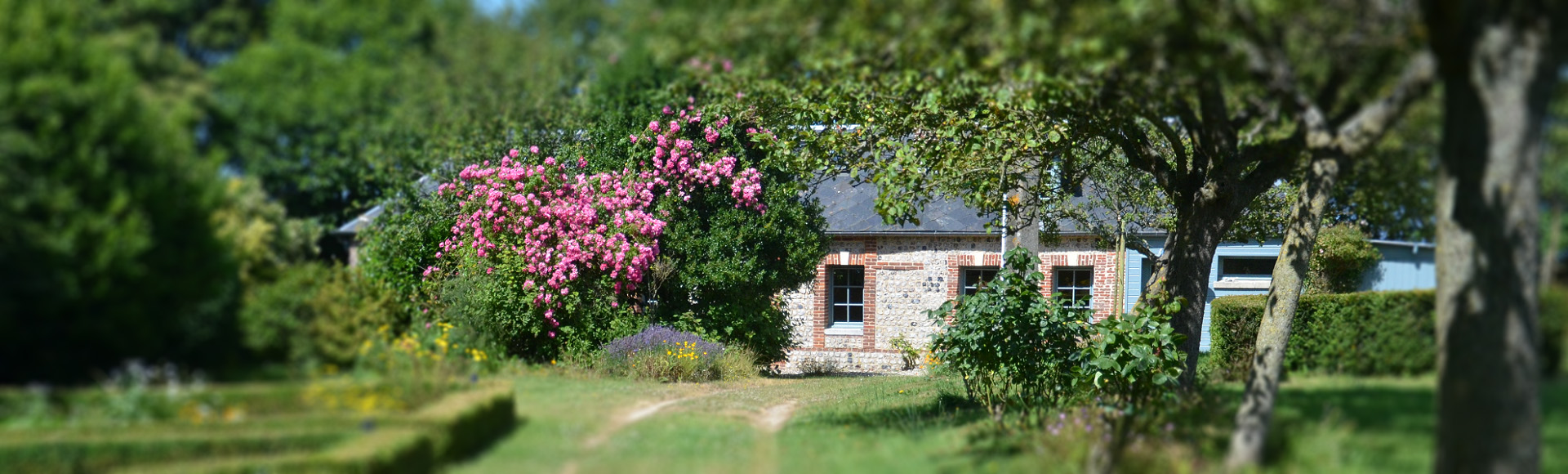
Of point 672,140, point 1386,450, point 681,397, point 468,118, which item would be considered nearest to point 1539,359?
point 1386,450

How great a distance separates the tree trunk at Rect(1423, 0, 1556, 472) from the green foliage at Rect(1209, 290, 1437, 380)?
4.12 feet

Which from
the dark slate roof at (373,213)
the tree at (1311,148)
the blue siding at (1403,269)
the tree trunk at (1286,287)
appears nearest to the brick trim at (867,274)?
the dark slate roof at (373,213)

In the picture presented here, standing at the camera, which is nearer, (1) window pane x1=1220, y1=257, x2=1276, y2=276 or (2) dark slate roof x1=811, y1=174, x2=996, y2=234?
(1) window pane x1=1220, y1=257, x2=1276, y2=276

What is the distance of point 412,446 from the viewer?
602cm

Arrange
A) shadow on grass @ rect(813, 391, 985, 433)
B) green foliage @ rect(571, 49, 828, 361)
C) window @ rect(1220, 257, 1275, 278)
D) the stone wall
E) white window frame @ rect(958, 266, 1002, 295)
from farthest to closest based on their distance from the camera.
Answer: white window frame @ rect(958, 266, 1002, 295), the stone wall, window @ rect(1220, 257, 1275, 278), green foliage @ rect(571, 49, 828, 361), shadow on grass @ rect(813, 391, 985, 433)

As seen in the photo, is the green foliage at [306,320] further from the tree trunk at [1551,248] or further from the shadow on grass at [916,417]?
the tree trunk at [1551,248]

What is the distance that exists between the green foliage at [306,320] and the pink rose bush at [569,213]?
17.4 ft

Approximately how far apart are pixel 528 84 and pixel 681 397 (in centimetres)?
455

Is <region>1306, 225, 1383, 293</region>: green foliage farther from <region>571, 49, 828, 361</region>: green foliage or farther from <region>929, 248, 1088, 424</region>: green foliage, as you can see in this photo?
<region>571, 49, 828, 361</region>: green foliage

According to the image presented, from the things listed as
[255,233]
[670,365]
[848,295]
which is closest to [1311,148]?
[255,233]

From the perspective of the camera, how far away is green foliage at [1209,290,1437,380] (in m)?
7.07

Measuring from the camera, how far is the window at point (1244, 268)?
1970cm

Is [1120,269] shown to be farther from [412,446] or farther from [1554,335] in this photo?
[412,446]

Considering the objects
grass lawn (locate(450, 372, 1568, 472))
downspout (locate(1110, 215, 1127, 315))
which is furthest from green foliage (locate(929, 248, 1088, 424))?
downspout (locate(1110, 215, 1127, 315))
